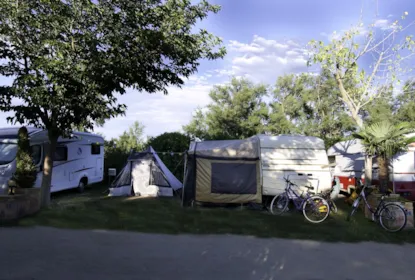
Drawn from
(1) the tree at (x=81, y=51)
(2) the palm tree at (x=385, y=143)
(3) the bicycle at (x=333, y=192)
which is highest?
(1) the tree at (x=81, y=51)

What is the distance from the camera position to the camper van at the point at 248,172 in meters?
12.1

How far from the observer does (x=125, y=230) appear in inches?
310

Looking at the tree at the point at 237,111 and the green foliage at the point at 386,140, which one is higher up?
the tree at the point at 237,111

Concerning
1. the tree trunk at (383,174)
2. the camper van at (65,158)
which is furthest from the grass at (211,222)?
the camper van at (65,158)

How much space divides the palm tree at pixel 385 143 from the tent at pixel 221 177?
3.59 meters

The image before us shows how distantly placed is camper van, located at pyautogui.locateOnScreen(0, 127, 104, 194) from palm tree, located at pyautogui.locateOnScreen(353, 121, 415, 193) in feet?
31.9

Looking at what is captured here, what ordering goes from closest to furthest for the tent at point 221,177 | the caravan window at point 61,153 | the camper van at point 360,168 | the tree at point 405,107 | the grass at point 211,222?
1. the grass at point 211,222
2. the camper van at point 360,168
3. the tent at point 221,177
4. the caravan window at point 61,153
5. the tree at point 405,107

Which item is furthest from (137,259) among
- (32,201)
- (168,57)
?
(168,57)

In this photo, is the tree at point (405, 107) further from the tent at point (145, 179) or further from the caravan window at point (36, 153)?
the caravan window at point (36, 153)

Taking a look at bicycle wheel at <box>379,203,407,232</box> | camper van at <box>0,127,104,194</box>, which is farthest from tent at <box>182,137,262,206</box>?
camper van at <box>0,127,104,194</box>

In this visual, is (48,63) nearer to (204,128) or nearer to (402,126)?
(402,126)

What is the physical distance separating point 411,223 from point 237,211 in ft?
15.6

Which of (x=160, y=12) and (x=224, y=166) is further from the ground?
(x=160, y=12)

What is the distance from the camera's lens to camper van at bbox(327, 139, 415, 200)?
10.7 metres
